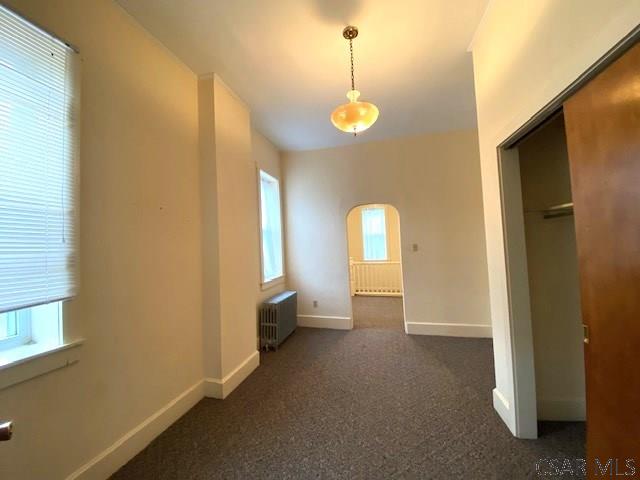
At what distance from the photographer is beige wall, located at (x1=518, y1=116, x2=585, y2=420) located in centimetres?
181

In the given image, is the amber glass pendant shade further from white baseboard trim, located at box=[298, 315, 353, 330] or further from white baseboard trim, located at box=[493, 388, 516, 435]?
white baseboard trim, located at box=[298, 315, 353, 330]

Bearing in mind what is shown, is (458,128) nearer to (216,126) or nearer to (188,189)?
(216,126)

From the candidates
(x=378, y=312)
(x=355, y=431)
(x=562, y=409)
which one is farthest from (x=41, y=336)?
(x=378, y=312)

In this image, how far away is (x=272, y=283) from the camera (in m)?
3.80

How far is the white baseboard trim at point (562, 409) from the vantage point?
181cm

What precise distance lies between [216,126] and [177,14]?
79 centimetres

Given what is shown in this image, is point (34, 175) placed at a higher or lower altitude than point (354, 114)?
lower

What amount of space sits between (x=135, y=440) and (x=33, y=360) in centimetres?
89

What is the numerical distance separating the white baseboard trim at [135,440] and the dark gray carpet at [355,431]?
50mm

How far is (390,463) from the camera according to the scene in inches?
60.5

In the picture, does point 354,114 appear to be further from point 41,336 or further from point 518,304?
point 41,336

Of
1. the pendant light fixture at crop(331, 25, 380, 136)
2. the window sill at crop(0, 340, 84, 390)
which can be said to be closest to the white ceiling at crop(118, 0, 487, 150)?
the pendant light fixture at crop(331, 25, 380, 136)

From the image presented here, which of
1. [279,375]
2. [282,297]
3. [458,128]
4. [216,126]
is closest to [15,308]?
[216,126]

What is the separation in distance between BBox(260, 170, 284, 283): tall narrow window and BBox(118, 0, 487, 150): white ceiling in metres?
1.19
